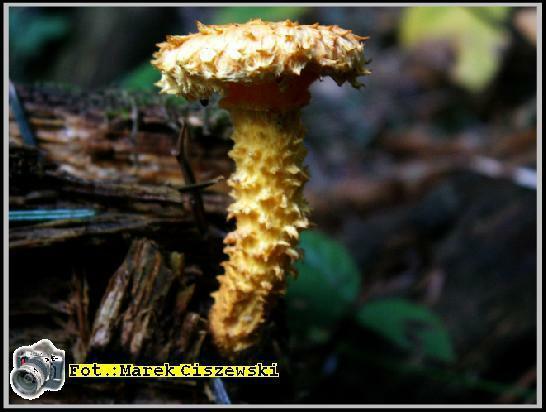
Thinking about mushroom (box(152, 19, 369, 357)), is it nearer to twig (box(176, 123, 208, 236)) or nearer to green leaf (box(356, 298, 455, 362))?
twig (box(176, 123, 208, 236))

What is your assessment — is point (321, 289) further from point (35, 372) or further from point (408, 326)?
point (35, 372)

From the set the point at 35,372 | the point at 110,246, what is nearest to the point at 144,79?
the point at 110,246

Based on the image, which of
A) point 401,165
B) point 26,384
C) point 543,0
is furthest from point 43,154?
point 401,165

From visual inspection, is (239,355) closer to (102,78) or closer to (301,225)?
(301,225)

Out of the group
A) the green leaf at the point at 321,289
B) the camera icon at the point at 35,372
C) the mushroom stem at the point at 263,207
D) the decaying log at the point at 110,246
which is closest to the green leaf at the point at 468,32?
the green leaf at the point at 321,289

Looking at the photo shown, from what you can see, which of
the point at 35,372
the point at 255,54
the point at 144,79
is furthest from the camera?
the point at 144,79
